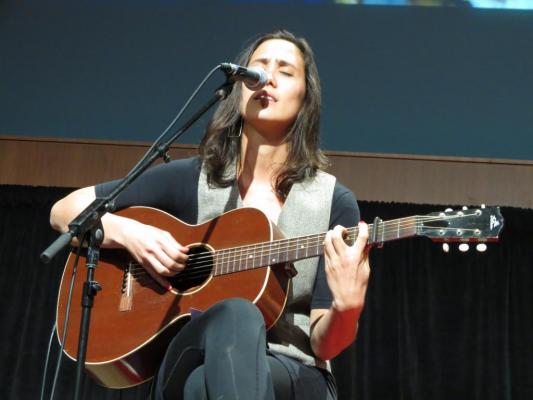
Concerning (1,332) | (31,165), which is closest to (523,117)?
(31,165)

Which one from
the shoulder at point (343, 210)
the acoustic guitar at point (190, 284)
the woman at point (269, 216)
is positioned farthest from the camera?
the shoulder at point (343, 210)

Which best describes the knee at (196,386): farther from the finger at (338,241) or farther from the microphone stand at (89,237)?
the finger at (338,241)

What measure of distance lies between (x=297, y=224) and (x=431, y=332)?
2.27 metres

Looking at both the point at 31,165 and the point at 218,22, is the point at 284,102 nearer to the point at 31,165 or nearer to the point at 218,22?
the point at 218,22

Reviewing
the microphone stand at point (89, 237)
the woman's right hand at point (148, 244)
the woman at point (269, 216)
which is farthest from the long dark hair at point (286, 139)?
the microphone stand at point (89, 237)

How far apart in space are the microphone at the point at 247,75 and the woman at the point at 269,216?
208 millimetres

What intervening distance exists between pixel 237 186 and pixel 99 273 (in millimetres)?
485

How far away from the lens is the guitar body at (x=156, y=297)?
2.40 meters

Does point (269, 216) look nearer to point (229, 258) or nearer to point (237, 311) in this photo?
point (229, 258)

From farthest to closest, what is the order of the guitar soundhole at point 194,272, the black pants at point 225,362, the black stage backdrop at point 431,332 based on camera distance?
the black stage backdrop at point 431,332, the guitar soundhole at point 194,272, the black pants at point 225,362

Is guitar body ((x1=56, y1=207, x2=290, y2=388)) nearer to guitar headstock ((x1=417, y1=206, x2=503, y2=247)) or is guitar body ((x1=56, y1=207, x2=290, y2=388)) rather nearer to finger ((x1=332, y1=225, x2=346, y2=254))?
finger ((x1=332, y1=225, x2=346, y2=254))

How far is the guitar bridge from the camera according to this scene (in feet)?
8.32

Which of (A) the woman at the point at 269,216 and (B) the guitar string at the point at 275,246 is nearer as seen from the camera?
A: (A) the woman at the point at 269,216

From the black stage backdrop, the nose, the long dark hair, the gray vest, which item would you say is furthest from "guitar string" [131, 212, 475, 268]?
the black stage backdrop
